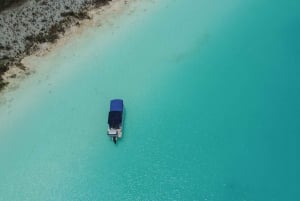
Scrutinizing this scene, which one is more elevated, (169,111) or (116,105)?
(116,105)

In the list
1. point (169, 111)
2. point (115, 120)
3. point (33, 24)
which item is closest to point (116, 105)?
point (115, 120)

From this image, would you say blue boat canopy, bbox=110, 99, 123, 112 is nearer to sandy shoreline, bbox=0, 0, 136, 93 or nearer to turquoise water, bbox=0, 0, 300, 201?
turquoise water, bbox=0, 0, 300, 201

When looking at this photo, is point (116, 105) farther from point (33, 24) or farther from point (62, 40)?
point (33, 24)

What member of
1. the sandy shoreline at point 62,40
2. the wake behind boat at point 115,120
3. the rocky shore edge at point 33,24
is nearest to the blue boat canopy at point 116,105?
the wake behind boat at point 115,120

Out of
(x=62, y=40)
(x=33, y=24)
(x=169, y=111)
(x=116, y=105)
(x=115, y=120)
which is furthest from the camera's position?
(x=33, y=24)

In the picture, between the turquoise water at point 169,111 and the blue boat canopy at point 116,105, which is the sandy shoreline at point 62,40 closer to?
the turquoise water at point 169,111

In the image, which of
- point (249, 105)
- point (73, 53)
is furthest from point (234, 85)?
point (73, 53)

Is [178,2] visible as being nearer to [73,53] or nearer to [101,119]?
[73,53]
